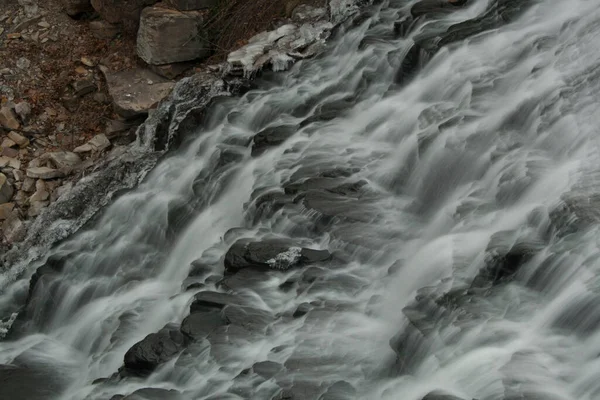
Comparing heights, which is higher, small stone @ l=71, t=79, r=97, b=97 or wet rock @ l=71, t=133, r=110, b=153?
small stone @ l=71, t=79, r=97, b=97

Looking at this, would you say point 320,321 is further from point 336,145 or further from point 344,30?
point 344,30

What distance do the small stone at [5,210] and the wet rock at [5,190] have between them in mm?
95

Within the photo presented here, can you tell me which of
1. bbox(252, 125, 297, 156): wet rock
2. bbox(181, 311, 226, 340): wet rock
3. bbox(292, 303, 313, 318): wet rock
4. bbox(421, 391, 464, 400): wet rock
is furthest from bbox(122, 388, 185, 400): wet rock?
bbox(252, 125, 297, 156): wet rock

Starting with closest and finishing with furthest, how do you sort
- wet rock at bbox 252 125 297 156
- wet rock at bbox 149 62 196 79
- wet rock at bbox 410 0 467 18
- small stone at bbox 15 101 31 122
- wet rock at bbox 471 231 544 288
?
wet rock at bbox 471 231 544 288 < wet rock at bbox 252 125 297 156 < wet rock at bbox 410 0 467 18 < wet rock at bbox 149 62 196 79 < small stone at bbox 15 101 31 122

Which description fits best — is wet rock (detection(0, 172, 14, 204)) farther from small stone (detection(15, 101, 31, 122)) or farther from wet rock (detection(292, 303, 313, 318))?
wet rock (detection(292, 303, 313, 318))

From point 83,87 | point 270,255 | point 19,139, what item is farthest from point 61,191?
point 270,255

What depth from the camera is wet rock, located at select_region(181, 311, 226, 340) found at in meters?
4.98

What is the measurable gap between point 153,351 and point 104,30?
5700 mm

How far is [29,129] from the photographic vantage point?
8.95 m

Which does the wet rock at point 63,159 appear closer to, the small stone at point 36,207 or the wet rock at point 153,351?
the small stone at point 36,207

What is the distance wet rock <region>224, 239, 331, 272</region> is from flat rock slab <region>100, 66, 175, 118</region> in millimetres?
3491

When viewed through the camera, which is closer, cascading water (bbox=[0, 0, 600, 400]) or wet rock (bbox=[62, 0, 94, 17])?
cascading water (bbox=[0, 0, 600, 400])

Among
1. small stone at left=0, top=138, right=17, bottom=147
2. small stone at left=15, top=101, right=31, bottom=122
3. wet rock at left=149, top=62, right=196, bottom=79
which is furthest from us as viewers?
small stone at left=15, top=101, right=31, bottom=122

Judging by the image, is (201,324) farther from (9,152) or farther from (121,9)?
(121,9)
